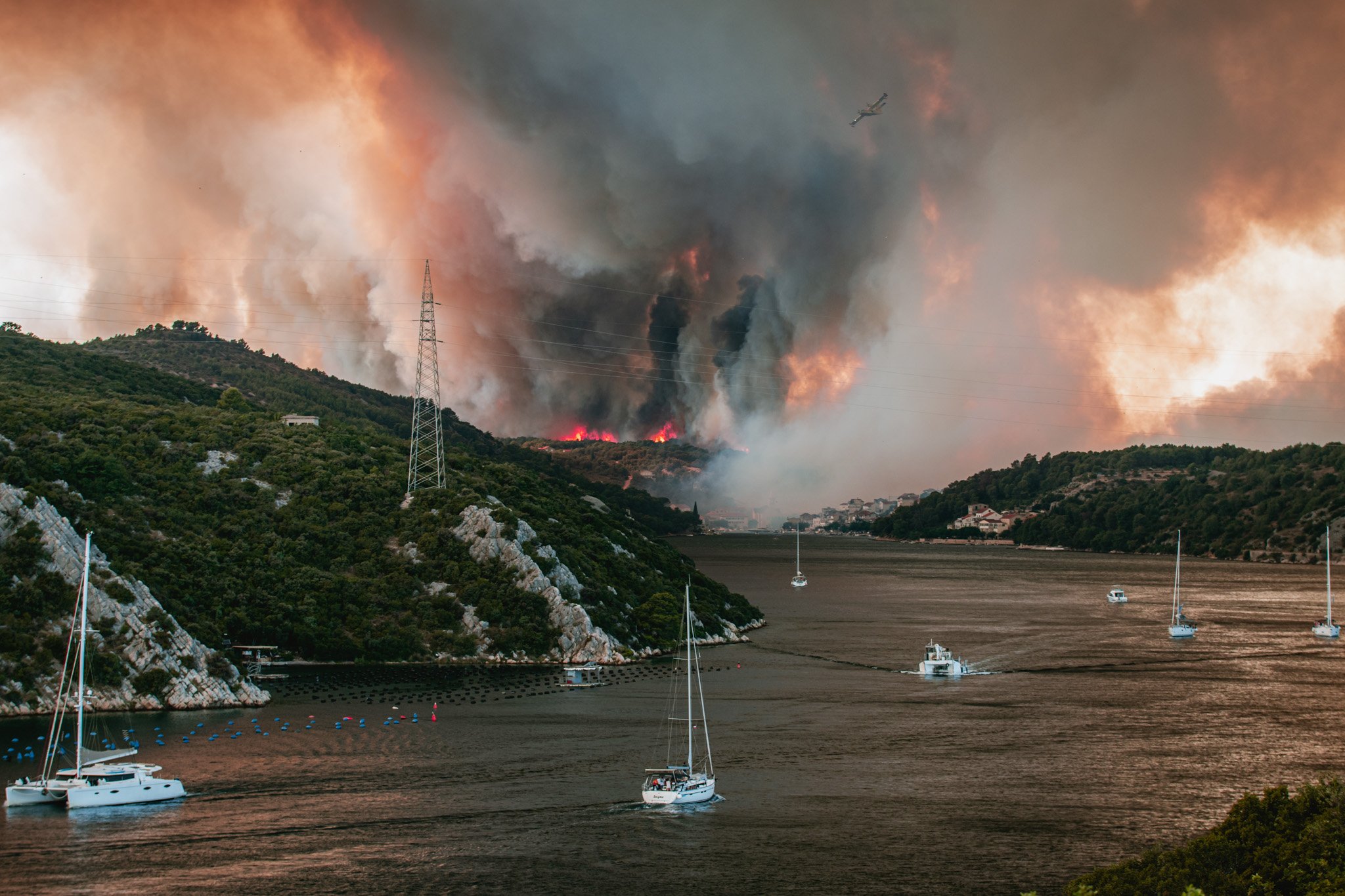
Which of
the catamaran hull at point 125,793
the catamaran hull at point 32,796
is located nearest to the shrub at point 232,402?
the catamaran hull at point 32,796

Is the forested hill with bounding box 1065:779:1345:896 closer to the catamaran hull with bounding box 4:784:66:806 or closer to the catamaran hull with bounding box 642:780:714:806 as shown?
the catamaran hull with bounding box 642:780:714:806

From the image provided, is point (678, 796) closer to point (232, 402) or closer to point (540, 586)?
point (540, 586)

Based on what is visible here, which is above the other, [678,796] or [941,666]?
[941,666]

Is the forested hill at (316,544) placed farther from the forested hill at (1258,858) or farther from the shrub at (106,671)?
the forested hill at (1258,858)

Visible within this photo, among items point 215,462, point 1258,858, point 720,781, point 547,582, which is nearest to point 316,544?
point 215,462

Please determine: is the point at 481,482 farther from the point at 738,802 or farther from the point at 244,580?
the point at 738,802

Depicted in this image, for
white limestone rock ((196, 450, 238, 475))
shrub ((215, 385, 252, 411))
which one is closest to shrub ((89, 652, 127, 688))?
white limestone rock ((196, 450, 238, 475))
